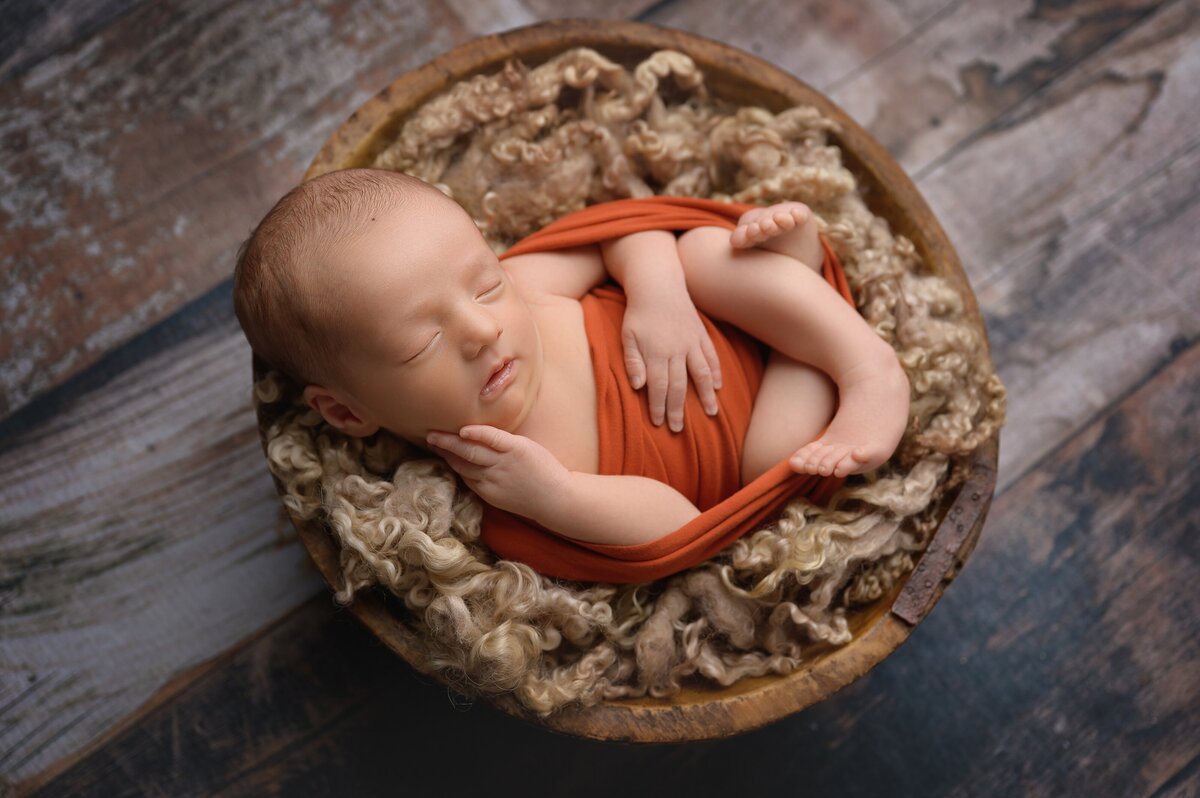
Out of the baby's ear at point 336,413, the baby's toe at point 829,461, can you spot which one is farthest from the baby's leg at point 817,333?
the baby's ear at point 336,413

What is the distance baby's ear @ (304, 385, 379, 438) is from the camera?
927mm

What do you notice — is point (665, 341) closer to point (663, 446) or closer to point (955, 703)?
point (663, 446)

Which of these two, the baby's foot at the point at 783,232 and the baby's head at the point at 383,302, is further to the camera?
the baby's foot at the point at 783,232

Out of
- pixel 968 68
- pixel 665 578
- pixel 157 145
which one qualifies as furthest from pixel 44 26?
pixel 968 68

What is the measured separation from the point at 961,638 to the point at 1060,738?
0.61 ft

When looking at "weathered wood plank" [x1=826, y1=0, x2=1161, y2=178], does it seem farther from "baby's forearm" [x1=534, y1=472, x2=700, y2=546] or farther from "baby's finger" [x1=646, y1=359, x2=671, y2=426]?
"baby's forearm" [x1=534, y1=472, x2=700, y2=546]

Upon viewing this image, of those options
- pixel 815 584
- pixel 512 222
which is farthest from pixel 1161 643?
pixel 512 222

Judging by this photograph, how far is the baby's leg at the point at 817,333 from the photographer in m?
0.97

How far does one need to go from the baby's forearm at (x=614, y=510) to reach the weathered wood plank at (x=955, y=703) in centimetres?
39

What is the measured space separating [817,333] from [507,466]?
37cm

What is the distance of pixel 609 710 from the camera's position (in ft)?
2.92

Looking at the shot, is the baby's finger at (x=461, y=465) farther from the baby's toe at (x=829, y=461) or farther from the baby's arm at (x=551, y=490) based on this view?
the baby's toe at (x=829, y=461)

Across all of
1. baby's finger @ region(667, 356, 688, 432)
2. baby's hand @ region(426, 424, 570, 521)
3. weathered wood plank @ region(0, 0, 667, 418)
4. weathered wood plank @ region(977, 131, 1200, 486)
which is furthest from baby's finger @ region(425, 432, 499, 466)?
weathered wood plank @ region(977, 131, 1200, 486)

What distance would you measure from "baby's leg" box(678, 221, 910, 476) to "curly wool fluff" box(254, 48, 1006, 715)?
61 mm
